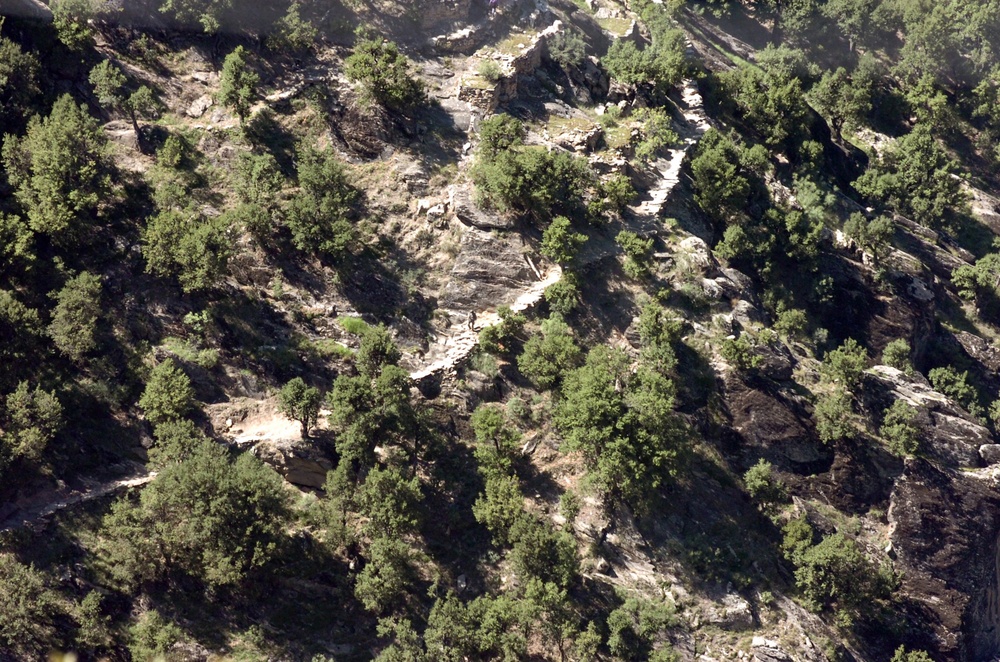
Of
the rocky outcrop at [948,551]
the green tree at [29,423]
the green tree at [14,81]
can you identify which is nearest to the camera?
the green tree at [29,423]

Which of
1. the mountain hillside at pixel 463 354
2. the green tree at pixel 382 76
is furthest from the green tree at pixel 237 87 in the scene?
the green tree at pixel 382 76

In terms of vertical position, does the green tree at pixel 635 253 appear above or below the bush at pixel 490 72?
below

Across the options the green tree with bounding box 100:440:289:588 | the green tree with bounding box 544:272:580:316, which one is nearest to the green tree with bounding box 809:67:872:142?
the green tree with bounding box 544:272:580:316

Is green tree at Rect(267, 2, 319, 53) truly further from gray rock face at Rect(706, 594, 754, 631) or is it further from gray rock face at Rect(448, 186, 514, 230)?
gray rock face at Rect(706, 594, 754, 631)

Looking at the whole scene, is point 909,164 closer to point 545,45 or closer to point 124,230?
point 545,45

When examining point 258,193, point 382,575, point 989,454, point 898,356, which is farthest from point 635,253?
point 989,454

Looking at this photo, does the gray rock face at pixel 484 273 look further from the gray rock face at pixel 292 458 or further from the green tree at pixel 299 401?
the gray rock face at pixel 292 458
